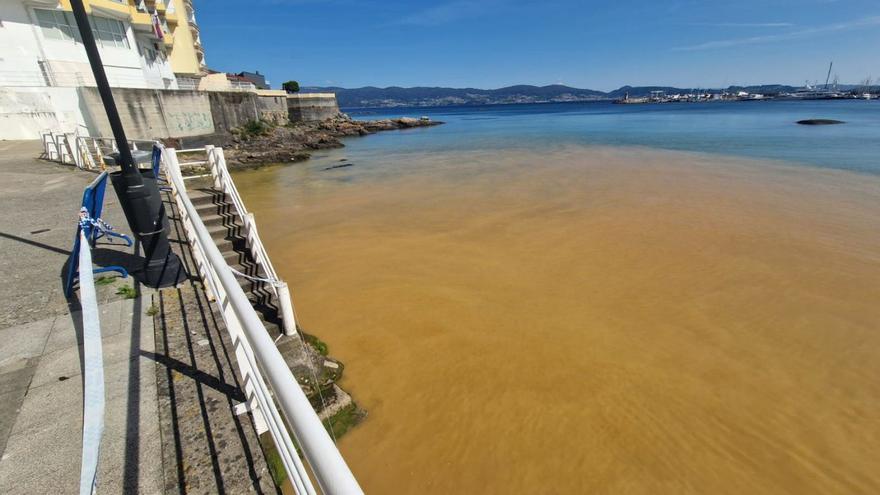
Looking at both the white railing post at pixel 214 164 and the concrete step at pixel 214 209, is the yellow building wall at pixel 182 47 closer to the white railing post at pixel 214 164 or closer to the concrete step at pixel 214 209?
the white railing post at pixel 214 164

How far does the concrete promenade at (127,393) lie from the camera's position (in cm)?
255

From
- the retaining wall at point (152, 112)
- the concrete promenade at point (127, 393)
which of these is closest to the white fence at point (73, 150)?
the retaining wall at point (152, 112)

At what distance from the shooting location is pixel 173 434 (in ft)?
9.30

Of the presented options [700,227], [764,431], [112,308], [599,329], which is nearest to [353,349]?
[112,308]

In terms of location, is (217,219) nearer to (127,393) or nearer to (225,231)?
(225,231)

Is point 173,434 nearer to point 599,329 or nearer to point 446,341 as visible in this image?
point 446,341

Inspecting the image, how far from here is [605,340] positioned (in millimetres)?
6449

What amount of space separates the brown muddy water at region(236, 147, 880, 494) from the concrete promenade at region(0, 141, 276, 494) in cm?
193

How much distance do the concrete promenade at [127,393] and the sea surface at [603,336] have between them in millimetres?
1917

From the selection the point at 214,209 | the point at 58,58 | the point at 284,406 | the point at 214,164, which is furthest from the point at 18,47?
the point at 284,406

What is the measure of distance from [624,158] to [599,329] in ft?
73.1

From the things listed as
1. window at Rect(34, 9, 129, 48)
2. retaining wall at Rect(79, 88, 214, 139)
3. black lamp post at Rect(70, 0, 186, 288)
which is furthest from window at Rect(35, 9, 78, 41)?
black lamp post at Rect(70, 0, 186, 288)

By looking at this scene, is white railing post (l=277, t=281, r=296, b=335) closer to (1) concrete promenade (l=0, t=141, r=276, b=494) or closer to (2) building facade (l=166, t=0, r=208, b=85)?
(1) concrete promenade (l=0, t=141, r=276, b=494)

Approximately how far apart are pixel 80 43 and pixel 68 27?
1418 mm
